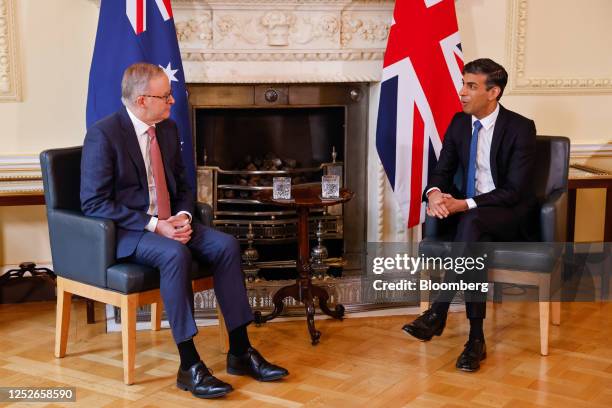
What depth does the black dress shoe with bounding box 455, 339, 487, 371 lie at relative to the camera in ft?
11.2

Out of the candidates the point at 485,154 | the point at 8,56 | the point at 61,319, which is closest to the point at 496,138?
the point at 485,154

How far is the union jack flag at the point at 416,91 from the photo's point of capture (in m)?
4.18

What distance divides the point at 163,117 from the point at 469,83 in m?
1.31

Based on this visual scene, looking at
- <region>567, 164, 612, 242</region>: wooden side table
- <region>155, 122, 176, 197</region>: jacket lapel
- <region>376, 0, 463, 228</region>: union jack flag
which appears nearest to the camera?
<region>155, 122, 176, 197</region>: jacket lapel

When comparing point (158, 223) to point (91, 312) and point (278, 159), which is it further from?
point (278, 159)

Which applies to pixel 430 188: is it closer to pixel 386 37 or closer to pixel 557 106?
pixel 386 37

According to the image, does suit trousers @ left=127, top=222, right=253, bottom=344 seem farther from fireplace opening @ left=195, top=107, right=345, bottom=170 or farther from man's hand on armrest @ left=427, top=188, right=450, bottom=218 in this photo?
fireplace opening @ left=195, top=107, right=345, bottom=170

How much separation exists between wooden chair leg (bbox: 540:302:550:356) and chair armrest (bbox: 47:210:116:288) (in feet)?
5.71

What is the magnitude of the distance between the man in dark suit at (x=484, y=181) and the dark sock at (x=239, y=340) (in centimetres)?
72

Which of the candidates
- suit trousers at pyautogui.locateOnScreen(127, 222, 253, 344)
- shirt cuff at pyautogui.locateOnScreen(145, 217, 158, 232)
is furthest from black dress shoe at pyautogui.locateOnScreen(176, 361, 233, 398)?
shirt cuff at pyautogui.locateOnScreen(145, 217, 158, 232)

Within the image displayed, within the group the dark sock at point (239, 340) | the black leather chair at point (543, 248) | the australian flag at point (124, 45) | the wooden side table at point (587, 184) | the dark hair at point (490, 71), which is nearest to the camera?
the dark sock at point (239, 340)

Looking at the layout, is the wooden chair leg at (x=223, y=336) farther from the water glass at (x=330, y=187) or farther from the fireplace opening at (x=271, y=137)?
the fireplace opening at (x=271, y=137)

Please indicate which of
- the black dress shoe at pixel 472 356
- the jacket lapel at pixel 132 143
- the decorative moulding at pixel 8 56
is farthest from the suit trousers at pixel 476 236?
the decorative moulding at pixel 8 56

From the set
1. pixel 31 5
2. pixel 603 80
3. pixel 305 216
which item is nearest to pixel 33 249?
pixel 31 5
